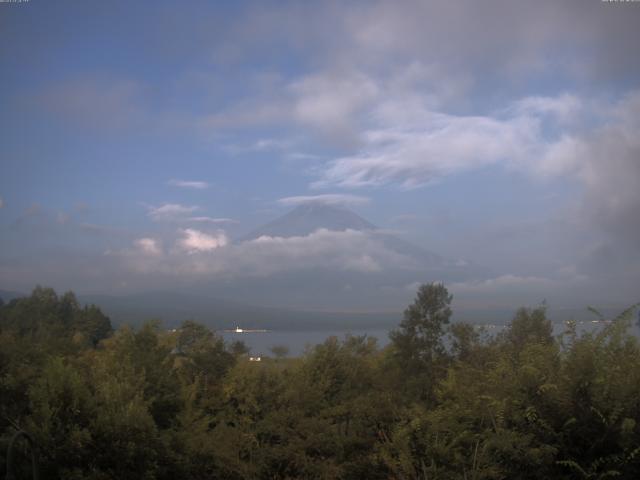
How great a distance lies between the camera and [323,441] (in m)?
10.9

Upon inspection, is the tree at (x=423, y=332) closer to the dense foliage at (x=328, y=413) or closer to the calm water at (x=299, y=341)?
the calm water at (x=299, y=341)

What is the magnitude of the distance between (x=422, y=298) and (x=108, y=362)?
13.1 meters

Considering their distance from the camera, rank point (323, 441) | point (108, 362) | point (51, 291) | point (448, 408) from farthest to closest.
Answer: point (51, 291)
point (108, 362)
point (323, 441)
point (448, 408)

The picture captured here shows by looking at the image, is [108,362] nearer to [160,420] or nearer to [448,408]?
[160,420]

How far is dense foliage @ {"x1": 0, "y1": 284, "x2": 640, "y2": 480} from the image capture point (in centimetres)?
667

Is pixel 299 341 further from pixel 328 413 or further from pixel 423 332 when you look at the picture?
pixel 328 413

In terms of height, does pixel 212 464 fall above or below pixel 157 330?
below

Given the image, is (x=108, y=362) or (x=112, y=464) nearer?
(x=112, y=464)

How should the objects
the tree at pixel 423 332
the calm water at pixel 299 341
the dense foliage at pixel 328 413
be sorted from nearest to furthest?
the dense foliage at pixel 328 413 < the calm water at pixel 299 341 < the tree at pixel 423 332

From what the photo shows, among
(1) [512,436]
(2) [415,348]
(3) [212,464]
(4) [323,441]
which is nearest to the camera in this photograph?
(1) [512,436]

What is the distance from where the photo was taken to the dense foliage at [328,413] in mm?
6672

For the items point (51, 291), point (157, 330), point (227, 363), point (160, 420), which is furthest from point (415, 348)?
point (51, 291)

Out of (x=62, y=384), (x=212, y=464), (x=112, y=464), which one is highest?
(x=62, y=384)

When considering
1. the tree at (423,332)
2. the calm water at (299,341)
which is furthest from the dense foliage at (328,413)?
the tree at (423,332)
